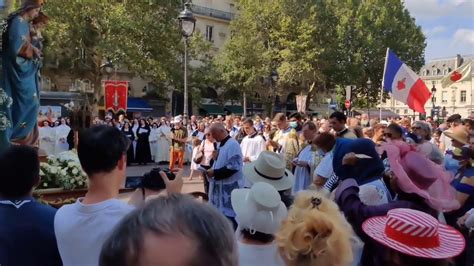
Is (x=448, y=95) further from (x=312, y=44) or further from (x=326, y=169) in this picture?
(x=326, y=169)

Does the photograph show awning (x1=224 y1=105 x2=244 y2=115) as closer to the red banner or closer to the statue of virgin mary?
the red banner

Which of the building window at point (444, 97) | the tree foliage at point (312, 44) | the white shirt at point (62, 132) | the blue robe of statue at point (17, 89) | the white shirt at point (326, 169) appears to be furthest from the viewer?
the building window at point (444, 97)

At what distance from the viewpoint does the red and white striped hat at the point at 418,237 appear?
2471 mm

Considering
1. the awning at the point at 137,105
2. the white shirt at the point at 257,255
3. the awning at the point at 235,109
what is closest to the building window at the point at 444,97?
the awning at the point at 235,109

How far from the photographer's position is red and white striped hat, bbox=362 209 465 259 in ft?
8.11

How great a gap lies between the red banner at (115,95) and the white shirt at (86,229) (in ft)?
66.8

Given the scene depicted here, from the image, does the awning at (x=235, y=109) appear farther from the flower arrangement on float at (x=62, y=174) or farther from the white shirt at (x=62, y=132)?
the flower arrangement on float at (x=62, y=174)

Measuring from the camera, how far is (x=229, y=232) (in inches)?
55.2

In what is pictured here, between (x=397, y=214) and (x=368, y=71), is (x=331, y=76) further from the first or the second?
(x=397, y=214)

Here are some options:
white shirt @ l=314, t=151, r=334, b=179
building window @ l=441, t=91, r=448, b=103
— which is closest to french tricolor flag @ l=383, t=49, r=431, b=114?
white shirt @ l=314, t=151, r=334, b=179

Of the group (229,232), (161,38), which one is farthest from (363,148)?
(161,38)

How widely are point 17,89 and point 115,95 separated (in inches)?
587

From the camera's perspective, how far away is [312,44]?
41281 mm

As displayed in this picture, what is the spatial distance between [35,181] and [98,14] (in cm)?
2656
